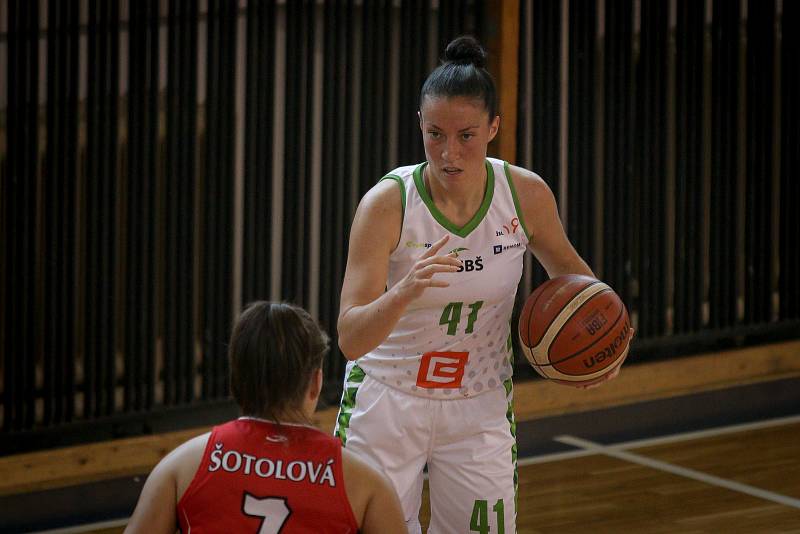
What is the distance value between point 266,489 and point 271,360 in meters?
0.23

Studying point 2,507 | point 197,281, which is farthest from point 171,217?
point 2,507

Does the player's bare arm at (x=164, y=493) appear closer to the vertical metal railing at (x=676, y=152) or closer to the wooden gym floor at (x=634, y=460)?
the wooden gym floor at (x=634, y=460)

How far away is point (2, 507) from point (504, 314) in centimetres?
250

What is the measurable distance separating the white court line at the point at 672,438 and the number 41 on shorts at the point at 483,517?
244 centimetres

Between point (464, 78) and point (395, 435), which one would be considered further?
point (395, 435)

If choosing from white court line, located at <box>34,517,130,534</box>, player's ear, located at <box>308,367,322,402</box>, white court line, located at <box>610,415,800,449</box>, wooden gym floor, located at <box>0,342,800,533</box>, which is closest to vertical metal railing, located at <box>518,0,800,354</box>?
wooden gym floor, located at <box>0,342,800,533</box>

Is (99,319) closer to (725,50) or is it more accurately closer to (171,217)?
(171,217)

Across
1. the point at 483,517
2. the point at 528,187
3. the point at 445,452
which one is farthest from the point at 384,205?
the point at 483,517

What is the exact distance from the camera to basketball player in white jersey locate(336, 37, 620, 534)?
319 cm

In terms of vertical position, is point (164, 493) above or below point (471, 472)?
above

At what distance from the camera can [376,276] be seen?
3.15 meters

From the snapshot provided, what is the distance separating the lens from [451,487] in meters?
3.33

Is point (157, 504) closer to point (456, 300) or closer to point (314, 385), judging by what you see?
point (314, 385)

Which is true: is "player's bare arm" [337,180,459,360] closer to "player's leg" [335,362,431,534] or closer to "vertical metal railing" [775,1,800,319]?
"player's leg" [335,362,431,534]
